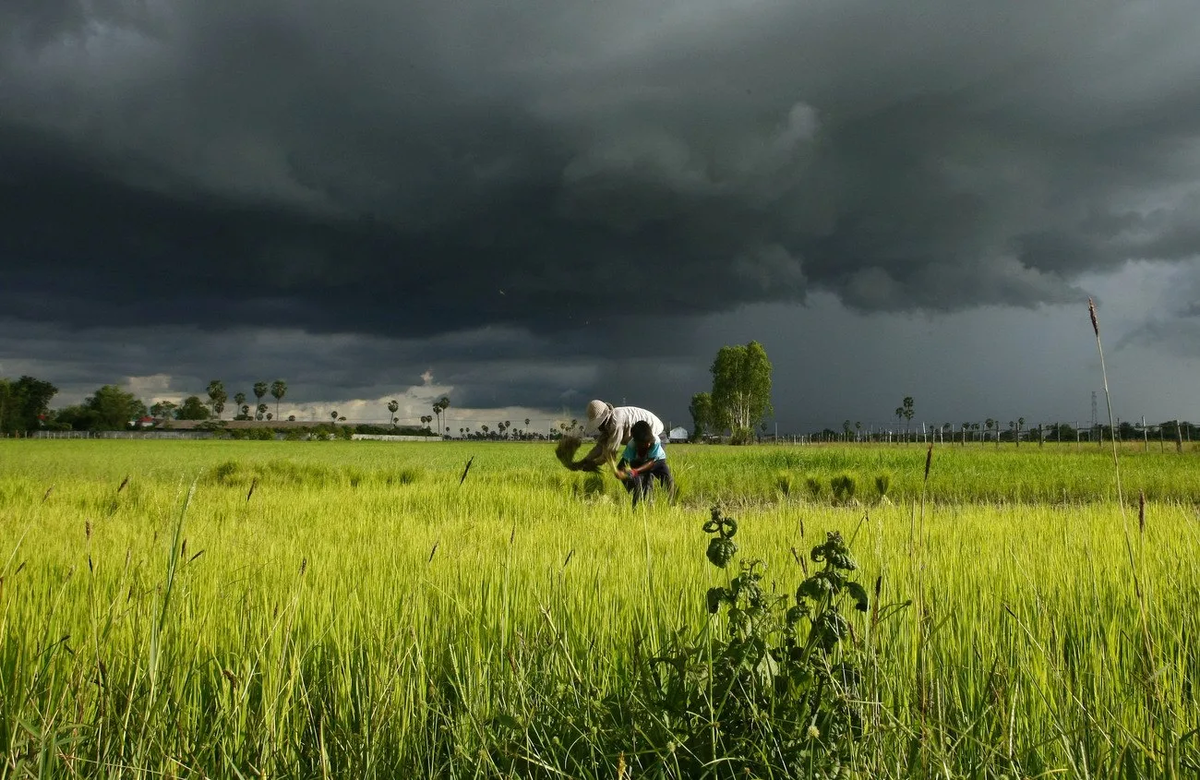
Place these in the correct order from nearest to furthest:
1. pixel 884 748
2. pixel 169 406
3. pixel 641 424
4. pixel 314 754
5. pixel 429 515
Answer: pixel 884 748 < pixel 314 754 < pixel 429 515 < pixel 641 424 < pixel 169 406

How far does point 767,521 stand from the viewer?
584cm

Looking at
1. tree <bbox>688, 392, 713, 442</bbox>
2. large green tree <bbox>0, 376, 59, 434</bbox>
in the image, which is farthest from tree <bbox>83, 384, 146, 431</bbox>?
tree <bbox>688, 392, 713, 442</bbox>

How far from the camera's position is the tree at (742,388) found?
2557 inches

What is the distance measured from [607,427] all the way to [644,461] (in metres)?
1.01

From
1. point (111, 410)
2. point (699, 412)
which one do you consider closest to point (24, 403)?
point (111, 410)

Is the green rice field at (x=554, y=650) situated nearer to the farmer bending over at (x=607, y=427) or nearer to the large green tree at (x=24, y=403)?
the farmer bending over at (x=607, y=427)

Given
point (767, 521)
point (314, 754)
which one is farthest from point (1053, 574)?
point (314, 754)

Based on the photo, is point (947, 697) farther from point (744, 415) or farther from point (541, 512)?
point (744, 415)

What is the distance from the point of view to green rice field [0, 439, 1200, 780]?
5.04ft

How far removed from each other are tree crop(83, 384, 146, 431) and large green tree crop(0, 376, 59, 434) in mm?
6119

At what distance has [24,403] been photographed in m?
93.5

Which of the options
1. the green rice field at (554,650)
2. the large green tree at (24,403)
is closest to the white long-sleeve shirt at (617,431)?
the green rice field at (554,650)

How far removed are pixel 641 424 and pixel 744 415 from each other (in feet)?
196

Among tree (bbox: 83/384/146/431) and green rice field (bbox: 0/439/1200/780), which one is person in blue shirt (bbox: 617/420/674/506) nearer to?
green rice field (bbox: 0/439/1200/780)
